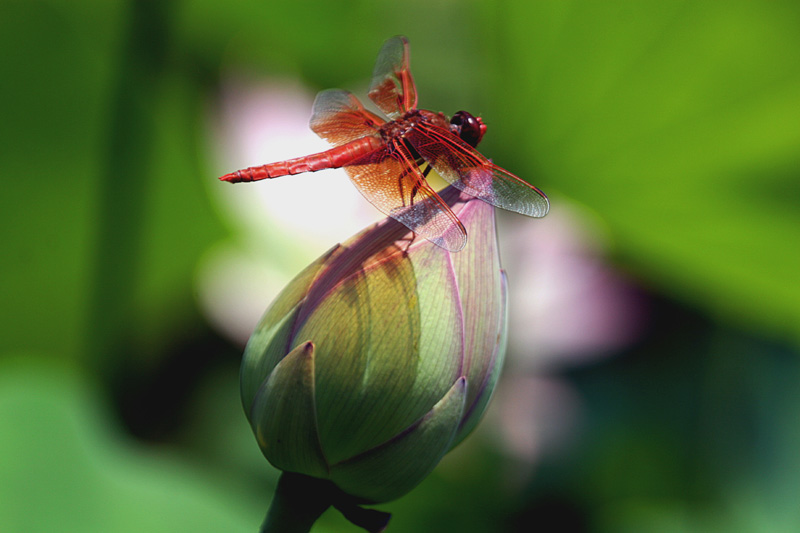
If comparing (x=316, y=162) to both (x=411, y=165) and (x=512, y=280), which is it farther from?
(x=512, y=280)

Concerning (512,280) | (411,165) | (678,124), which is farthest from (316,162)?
(512,280)

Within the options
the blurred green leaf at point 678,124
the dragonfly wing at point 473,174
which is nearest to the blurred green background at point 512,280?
the blurred green leaf at point 678,124

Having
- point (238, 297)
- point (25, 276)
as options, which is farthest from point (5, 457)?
point (238, 297)

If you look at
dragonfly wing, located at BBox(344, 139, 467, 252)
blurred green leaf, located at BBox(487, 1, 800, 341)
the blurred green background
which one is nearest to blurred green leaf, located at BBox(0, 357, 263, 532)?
the blurred green background

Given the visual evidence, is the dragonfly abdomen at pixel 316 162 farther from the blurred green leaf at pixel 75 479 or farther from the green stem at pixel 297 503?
the blurred green leaf at pixel 75 479

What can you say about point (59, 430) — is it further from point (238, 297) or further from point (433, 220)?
point (433, 220)

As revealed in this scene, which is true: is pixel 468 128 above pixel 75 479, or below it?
above
